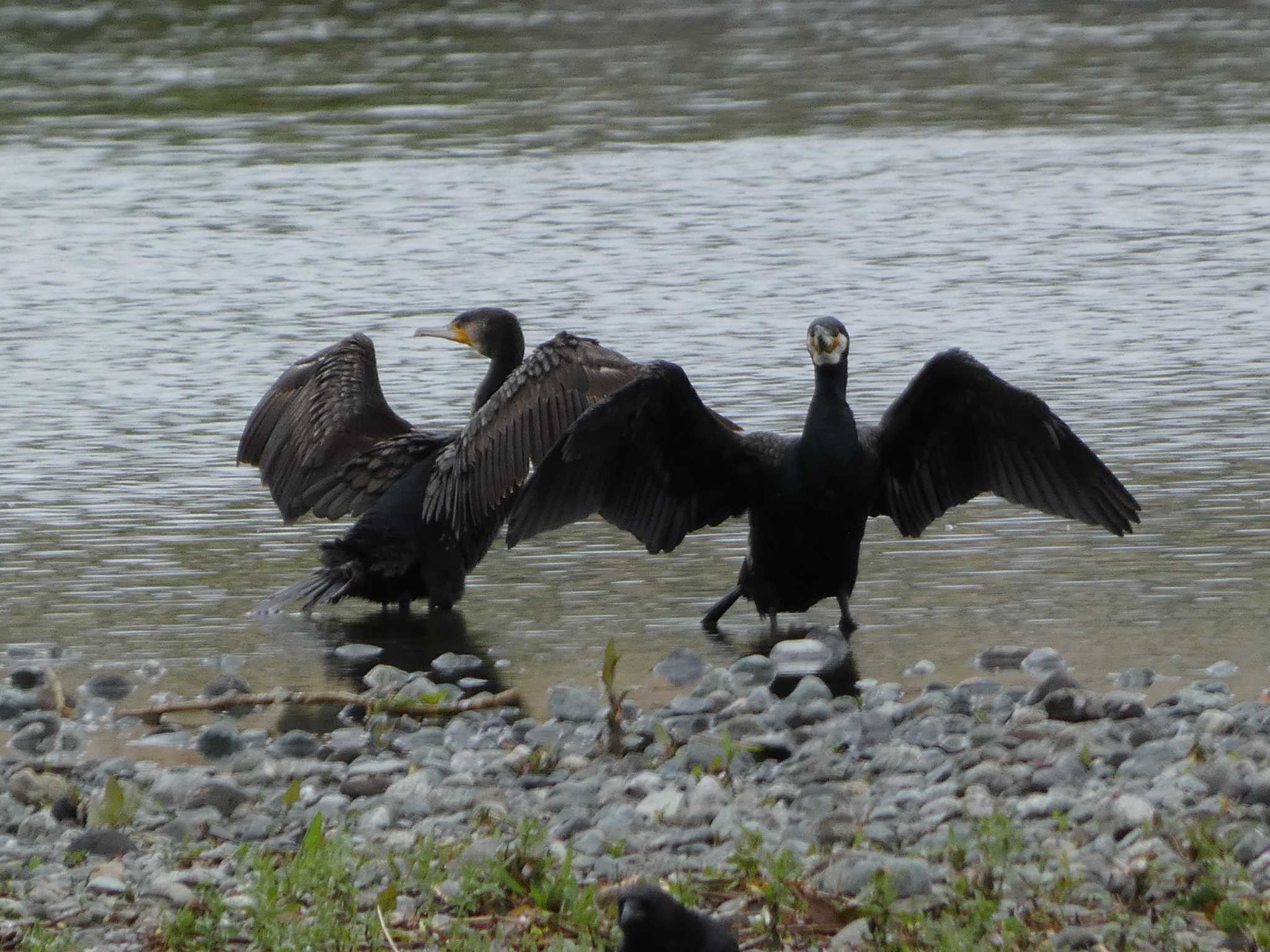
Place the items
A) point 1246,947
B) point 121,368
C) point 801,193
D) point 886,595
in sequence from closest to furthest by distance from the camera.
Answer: point 1246,947
point 886,595
point 121,368
point 801,193

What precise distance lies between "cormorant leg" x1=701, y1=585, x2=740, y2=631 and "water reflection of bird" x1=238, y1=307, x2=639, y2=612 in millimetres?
864

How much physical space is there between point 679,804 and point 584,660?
2.08 meters

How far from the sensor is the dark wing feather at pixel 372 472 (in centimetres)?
900

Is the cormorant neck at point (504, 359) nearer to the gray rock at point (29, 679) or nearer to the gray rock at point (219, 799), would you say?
the gray rock at point (29, 679)

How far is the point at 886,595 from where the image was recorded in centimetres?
861

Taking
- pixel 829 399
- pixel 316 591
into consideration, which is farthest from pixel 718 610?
pixel 316 591

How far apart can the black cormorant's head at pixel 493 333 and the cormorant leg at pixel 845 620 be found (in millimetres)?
2025

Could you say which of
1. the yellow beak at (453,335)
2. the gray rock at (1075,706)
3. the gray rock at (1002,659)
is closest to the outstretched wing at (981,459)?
the gray rock at (1002,659)

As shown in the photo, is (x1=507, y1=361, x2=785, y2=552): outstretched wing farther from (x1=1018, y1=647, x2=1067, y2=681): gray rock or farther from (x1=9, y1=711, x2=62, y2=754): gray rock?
(x1=9, y1=711, x2=62, y2=754): gray rock

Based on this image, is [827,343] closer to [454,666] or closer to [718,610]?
[718,610]

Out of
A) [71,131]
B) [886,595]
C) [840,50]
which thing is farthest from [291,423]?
[840,50]

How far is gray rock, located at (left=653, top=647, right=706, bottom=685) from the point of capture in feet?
24.8

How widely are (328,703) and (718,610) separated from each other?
1.56 m

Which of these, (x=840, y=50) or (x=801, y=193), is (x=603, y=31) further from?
(x=801, y=193)
